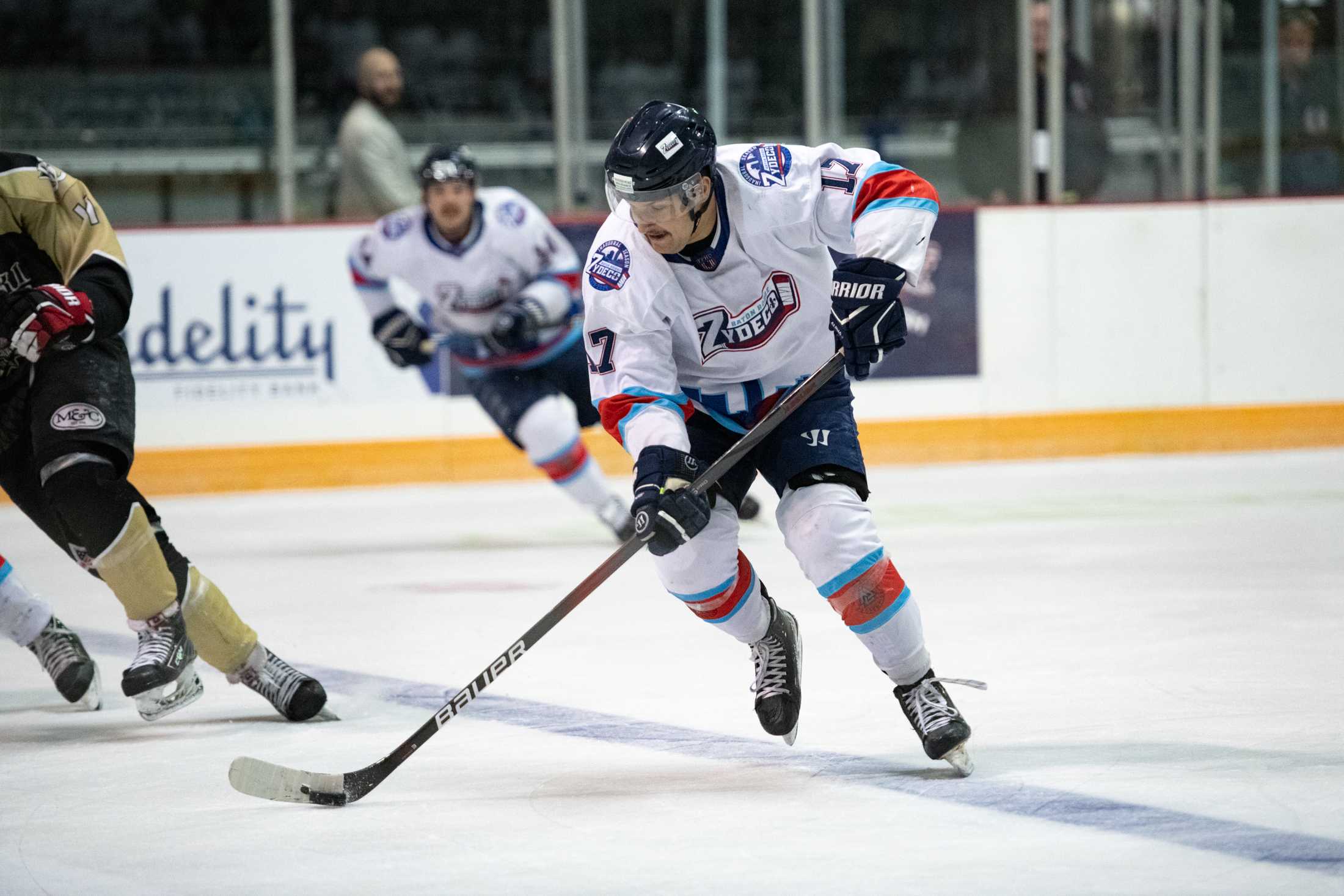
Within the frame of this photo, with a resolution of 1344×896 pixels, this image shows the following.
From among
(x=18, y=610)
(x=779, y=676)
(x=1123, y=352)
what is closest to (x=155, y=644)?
(x=18, y=610)

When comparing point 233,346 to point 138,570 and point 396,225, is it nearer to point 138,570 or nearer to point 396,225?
point 396,225

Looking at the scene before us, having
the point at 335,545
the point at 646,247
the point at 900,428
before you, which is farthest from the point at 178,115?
the point at 646,247

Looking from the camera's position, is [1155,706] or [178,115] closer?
[1155,706]

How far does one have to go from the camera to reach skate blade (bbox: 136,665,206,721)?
3242 millimetres

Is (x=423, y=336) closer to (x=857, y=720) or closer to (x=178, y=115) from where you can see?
(x=178, y=115)

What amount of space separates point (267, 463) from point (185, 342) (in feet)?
1.90

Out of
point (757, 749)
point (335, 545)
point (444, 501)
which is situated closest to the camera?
point (757, 749)

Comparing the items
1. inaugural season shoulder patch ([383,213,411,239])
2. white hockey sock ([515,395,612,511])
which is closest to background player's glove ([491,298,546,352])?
white hockey sock ([515,395,612,511])

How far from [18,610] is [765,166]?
1749 mm

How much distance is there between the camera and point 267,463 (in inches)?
281

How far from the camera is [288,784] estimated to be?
8.96 feet

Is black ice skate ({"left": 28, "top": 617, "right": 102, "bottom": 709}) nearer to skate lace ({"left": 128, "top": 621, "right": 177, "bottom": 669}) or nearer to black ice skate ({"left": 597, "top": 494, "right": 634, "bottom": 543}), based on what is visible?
skate lace ({"left": 128, "top": 621, "right": 177, "bottom": 669})

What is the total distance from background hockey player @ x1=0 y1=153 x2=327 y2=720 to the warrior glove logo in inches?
40.4

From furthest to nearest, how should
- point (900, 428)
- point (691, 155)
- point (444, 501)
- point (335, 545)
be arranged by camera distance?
point (900, 428) → point (444, 501) → point (335, 545) → point (691, 155)
